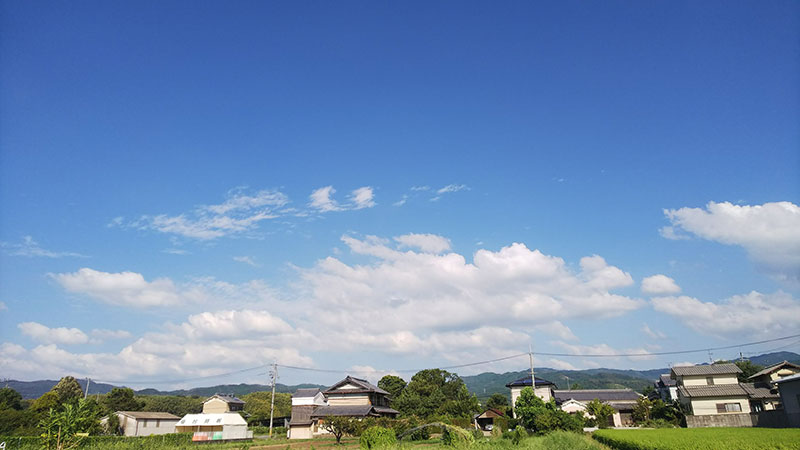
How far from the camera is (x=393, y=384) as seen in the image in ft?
284

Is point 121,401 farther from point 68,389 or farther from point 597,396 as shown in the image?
point 597,396

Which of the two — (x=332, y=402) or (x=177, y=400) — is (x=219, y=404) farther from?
(x=177, y=400)

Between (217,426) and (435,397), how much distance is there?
34.4 meters

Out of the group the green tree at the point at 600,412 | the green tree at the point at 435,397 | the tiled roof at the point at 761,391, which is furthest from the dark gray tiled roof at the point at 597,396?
the tiled roof at the point at 761,391

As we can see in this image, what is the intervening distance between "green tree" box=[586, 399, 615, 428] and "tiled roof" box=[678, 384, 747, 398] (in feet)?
28.7

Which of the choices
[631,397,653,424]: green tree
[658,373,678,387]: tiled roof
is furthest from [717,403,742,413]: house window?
[658,373,678,387]: tiled roof

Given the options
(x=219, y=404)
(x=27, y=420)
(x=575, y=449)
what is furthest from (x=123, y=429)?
(x=575, y=449)

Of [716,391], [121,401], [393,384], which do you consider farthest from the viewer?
[393,384]

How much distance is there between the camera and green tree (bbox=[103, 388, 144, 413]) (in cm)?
7756

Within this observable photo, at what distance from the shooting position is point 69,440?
2528 cm

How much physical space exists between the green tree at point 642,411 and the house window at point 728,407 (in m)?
7.53

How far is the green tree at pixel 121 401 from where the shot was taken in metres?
77.6

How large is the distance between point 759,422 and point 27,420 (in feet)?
261

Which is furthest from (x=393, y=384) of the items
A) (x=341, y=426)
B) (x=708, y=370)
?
(x=708, y=370)
